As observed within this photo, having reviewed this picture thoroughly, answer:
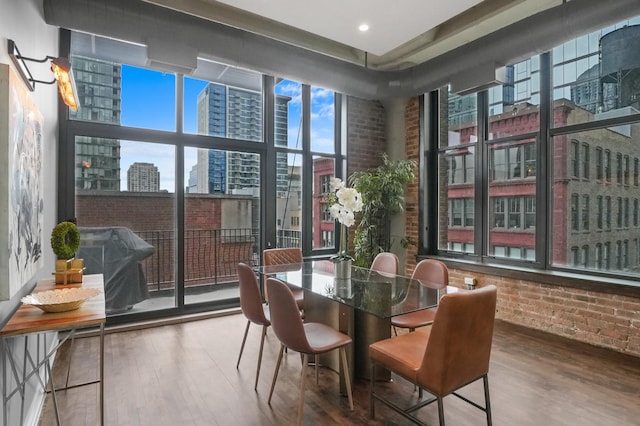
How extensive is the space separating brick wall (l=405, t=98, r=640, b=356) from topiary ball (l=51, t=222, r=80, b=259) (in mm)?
4383

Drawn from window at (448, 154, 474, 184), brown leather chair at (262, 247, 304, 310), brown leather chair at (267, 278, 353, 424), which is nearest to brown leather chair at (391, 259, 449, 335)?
brown leather chair at (267, 278, 353, 424)

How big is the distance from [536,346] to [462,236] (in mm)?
1830

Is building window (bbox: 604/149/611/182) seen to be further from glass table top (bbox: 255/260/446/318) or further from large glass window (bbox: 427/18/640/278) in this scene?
glass table top (bbox: 255/260/446/318)

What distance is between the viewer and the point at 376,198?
5102mm

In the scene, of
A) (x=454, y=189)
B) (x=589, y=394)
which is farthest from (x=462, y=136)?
(x=589, y=394)

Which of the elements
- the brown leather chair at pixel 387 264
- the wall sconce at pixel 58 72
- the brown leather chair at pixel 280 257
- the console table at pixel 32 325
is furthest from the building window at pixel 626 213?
the wall sconce at pixel 58 72

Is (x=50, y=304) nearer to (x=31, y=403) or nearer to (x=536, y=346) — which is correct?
(x=31, y=403)

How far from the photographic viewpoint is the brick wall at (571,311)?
3361 millimetres

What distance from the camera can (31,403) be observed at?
2262 mm

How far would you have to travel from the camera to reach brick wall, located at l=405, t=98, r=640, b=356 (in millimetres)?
3361

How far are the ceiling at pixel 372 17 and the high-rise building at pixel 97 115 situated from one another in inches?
43.9

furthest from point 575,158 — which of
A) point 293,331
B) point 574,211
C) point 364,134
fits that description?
point 293,331

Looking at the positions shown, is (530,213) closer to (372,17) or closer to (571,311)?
(571,311)

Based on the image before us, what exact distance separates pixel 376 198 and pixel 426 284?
7.35ft
